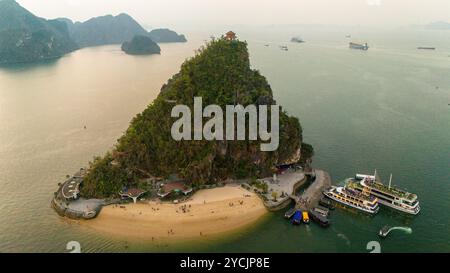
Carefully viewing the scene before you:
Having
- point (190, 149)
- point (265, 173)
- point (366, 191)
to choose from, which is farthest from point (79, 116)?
point (366, 191)

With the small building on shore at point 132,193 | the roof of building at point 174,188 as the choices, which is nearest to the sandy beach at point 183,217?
the small building on shore at point 132,193

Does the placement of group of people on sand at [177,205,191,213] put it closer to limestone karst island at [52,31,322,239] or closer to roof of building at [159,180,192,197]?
limestone karst island at [52,31,322,239]

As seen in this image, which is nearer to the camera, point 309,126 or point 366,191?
point 366,191

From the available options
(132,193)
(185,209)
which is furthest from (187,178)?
(132,193)

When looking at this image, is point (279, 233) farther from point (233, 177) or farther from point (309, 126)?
point (309, 126)

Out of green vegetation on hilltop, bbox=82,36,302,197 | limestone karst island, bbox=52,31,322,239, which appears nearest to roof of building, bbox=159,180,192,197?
limestone karst island, bbox=52,31,322,239

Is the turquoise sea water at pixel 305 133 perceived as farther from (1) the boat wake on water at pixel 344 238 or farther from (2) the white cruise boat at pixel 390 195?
(2) the white cruise boat at pixel 390 195
